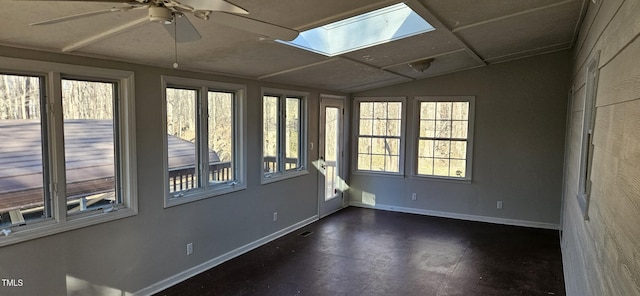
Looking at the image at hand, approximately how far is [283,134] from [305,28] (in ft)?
8.88

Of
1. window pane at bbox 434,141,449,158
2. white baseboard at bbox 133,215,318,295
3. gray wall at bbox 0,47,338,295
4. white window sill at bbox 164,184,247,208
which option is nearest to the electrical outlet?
gray wall at bbox 0,47,338,295

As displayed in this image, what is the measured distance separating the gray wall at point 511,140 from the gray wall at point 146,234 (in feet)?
10.4

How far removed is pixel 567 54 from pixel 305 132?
389cm

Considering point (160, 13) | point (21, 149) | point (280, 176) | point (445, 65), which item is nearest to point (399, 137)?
point (445, 65)

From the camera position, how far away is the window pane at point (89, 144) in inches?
123

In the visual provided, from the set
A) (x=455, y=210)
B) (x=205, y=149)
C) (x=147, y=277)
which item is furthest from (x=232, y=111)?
(x=455, y=210)

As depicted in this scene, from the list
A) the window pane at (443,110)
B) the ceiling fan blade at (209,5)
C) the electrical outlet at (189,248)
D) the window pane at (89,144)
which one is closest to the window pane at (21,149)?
the window pane at (89,144)

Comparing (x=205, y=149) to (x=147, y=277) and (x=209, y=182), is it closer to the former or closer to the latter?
(x=209, y=182)

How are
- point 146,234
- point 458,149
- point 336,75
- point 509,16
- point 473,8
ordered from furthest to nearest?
1. point 458,149
2. point 336,75
3. point 146,234
4. point 509,16
5. point 473,8

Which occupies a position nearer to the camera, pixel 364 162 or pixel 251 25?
pixel 251 25

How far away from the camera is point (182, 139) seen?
4051 mm

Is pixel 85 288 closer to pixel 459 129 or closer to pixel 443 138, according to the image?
pixel 443 138

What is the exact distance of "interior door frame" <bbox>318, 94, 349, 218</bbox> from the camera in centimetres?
641

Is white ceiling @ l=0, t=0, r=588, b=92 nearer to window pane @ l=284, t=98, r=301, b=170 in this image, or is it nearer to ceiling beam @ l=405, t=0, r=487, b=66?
ceiling beam @ l=405, t=0, r=487, b=66
